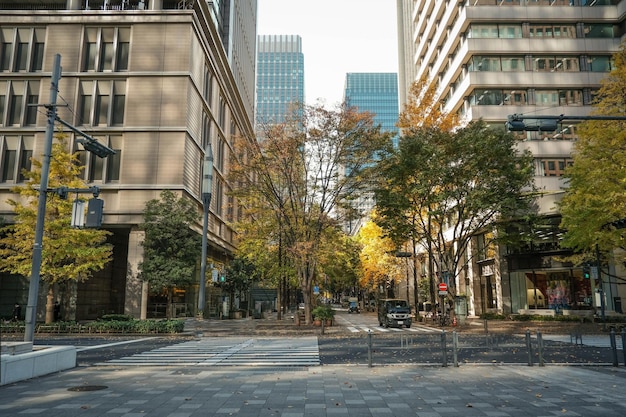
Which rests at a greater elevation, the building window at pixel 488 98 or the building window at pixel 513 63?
the building window at pixel 513 63

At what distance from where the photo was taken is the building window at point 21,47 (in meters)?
38.1

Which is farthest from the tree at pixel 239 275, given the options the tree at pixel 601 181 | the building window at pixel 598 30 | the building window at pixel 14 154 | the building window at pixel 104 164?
the building window at pixel 598 30

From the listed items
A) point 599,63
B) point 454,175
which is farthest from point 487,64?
point 454,175

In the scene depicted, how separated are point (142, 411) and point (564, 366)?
37.9ft

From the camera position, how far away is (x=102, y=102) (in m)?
37.5

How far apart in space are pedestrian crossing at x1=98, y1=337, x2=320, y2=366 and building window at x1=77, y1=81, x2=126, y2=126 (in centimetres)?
2422

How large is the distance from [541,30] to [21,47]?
47.1 metres

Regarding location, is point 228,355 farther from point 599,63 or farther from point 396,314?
point 599,63

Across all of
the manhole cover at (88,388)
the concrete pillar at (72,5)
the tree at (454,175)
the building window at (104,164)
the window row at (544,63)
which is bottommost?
the manhole cover at (88,388)

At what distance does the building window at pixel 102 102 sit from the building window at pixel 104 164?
5.56 feet

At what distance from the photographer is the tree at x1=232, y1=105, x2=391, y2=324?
27922mm

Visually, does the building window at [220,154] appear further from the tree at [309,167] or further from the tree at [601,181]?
the tree at [601,181]

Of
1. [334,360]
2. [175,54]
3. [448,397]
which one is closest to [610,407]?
[448,397]

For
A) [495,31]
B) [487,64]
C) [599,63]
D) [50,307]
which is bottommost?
[50,307]
